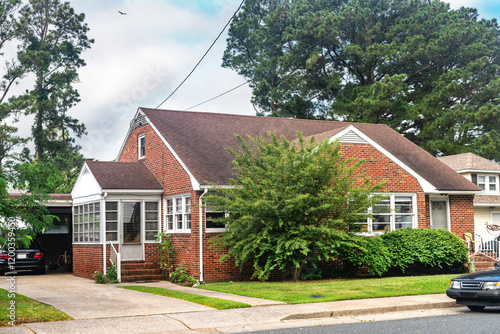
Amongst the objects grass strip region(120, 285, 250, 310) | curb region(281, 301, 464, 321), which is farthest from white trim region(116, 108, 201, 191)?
curb region(281, 301, 464, 321)

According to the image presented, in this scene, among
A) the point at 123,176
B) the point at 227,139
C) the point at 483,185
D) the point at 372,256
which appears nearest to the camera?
the point at 372,256

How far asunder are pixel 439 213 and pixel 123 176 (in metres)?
12.6

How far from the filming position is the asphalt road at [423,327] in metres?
10.3

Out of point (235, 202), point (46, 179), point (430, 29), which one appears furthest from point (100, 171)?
point (430, 29)

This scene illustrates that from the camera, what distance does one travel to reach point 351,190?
1825 cm

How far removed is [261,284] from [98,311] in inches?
249

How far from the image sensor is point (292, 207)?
1727 cm

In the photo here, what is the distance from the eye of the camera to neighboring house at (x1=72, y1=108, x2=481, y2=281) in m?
19.7

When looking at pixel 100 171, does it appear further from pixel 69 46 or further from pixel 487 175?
pixel 69 46

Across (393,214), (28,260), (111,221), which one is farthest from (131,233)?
(393,214)

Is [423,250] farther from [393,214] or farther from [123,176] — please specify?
[123,176]

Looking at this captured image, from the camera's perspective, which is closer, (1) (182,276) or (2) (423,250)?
(1) (182,276)

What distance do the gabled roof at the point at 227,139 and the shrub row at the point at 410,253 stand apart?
2.36 metres

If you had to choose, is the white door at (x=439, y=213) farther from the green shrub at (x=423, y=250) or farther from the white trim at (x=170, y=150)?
the white trim at (x=170, y=150)
